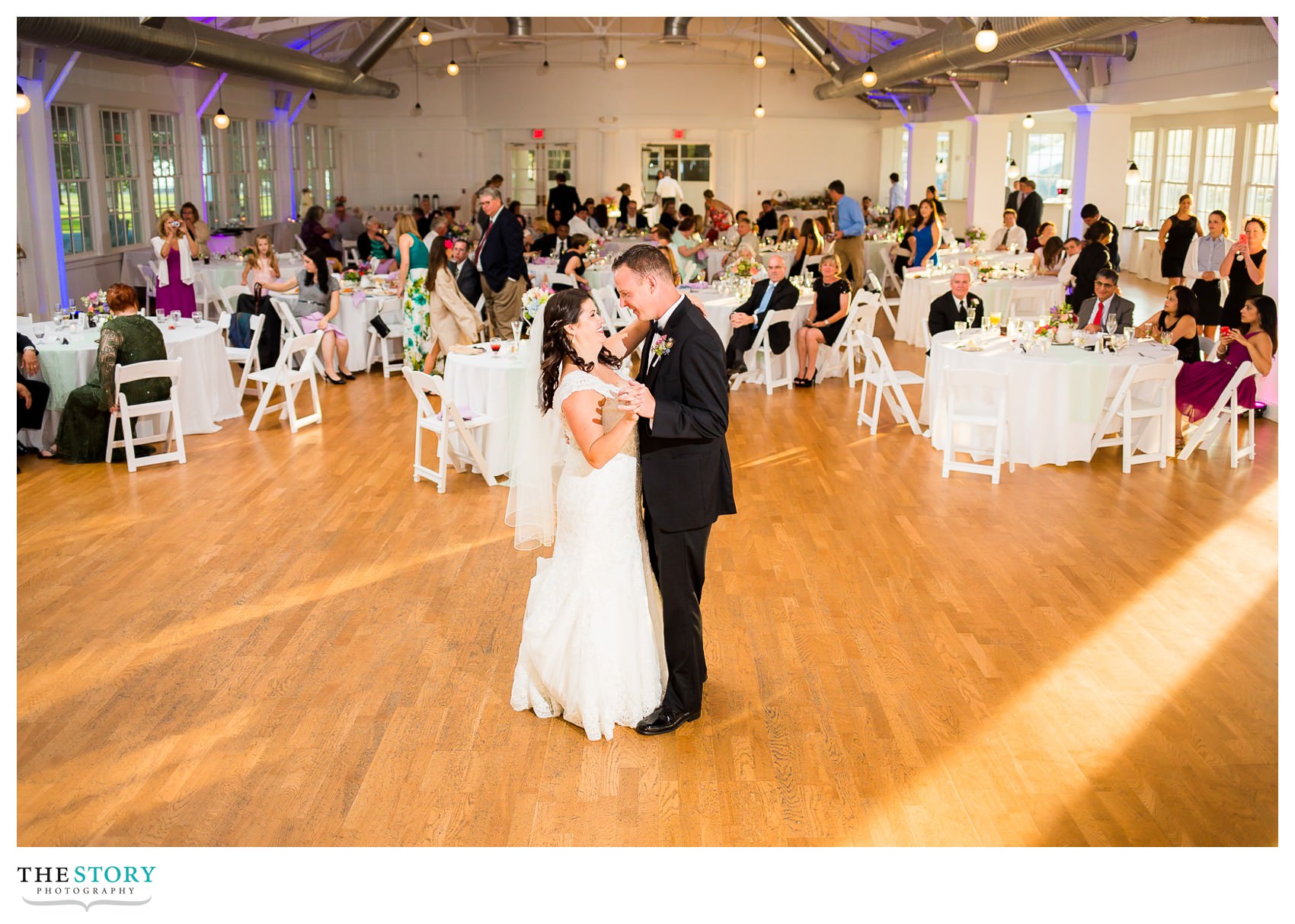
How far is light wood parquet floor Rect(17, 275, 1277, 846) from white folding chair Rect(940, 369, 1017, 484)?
17cm

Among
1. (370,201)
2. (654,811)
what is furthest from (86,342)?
(370,201)

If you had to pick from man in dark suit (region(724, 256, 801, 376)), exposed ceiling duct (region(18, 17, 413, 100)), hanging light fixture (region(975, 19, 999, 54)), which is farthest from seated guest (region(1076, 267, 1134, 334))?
exposed ceiling duct (region(18, 17, 413, 100))

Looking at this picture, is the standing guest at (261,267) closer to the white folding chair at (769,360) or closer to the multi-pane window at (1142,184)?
the white folding chair at (769,360)

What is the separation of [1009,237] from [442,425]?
10023mm

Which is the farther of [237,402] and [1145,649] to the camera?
[237,402]

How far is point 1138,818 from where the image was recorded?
3.56 metres

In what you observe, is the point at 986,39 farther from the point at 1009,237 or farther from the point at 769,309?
the point at 1009,237

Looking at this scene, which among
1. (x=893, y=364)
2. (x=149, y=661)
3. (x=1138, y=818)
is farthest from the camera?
(x=893, y=364)

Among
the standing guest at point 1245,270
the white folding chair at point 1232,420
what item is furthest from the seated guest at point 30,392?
the standing guest at point 1245,270

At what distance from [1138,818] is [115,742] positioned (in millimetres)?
3296

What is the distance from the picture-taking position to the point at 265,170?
63.3 ft

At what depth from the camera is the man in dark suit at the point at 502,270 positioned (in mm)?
10211

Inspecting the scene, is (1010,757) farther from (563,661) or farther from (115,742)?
(115,742)

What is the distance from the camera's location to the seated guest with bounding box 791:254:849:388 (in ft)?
33.0
